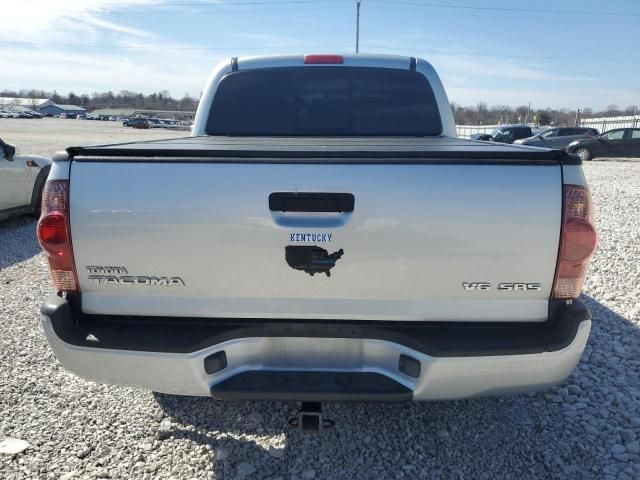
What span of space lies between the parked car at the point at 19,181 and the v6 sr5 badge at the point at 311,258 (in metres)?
6.91

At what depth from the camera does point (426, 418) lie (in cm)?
294

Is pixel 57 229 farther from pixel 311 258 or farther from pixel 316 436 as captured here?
pixel 316 436

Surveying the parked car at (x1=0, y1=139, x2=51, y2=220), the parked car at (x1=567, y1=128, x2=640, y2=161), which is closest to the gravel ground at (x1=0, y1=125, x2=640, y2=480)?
the parked car at (x1=0, y1=139, x2=51, y2=220)

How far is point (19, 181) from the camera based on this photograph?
7.52m

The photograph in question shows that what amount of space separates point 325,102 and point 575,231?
8.12 ft

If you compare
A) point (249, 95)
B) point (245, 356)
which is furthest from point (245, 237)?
point (249, 95)

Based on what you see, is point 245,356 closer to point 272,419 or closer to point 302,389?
point 302,389

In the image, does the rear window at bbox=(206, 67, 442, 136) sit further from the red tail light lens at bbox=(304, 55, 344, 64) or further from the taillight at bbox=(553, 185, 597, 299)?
the taillight at bbox=(553, 185, 597, 299)

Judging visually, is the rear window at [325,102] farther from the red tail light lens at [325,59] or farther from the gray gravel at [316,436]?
the gray gravel at [316,436]

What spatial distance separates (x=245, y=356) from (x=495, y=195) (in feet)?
4.11

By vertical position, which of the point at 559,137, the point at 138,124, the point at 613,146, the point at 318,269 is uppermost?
the point at 318,269

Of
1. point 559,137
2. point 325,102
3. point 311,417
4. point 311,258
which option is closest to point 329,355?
point 311,417

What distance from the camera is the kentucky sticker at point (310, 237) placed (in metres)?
2.03

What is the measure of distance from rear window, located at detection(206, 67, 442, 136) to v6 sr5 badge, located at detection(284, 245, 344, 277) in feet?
6.99
